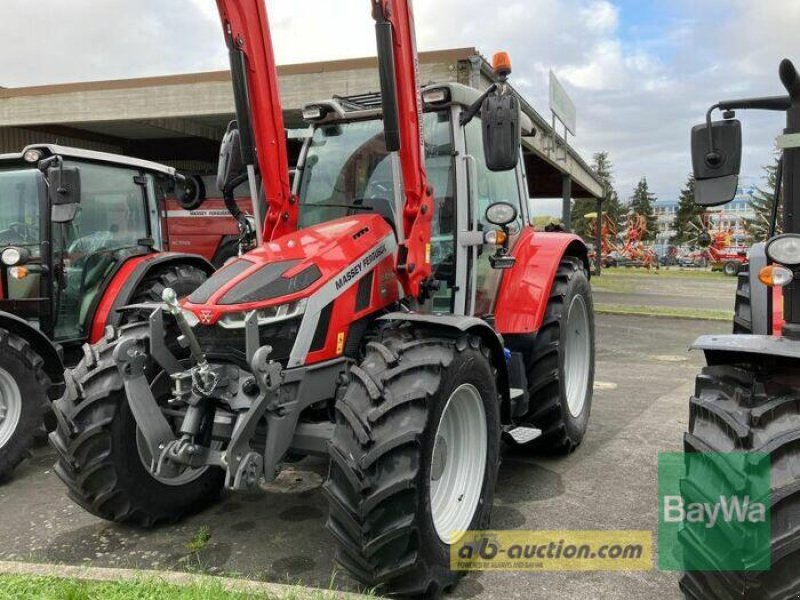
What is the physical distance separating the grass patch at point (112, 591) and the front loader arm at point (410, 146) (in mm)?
1688

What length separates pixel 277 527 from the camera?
362 centimetres

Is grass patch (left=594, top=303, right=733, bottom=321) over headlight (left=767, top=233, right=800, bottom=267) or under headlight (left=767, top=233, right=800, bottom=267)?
under

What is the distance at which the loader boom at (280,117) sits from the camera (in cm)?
325

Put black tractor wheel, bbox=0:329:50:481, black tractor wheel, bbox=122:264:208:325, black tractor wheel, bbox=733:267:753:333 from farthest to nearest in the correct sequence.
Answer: black tractor wheel, bbox=122:264:208:325 < black tractor wheel, bbox=733:267:753:333 < black tractor wheel, bbox=0:329:50:481

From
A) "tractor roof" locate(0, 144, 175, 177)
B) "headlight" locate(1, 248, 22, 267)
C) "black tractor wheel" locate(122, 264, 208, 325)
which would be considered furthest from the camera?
"black tractor wheel" locate(122, 264, 208, 325)

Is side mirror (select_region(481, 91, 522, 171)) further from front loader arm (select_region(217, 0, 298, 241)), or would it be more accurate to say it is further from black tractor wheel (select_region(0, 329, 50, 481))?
black tractor wheel (select_region(0, 329, 50, 481))

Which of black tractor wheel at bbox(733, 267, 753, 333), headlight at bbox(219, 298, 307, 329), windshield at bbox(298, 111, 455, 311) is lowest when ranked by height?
black tractor wheel at bbox(733, 267, 753, 333)

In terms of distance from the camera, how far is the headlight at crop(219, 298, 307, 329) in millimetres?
3041

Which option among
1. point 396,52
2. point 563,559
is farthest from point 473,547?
point 396,52

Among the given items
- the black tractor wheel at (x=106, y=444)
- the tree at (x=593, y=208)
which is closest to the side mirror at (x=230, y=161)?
the black tractor wheel at (x=106, y=444)

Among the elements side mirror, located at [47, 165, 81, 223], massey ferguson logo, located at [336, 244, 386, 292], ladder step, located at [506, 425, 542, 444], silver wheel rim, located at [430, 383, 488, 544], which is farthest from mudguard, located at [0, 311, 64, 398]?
ladder step, located at [506, 425, 542, 444]

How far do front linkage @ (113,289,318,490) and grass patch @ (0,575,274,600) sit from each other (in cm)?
42

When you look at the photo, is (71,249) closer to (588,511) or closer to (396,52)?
(396,52)

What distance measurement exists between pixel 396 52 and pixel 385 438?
186cm
